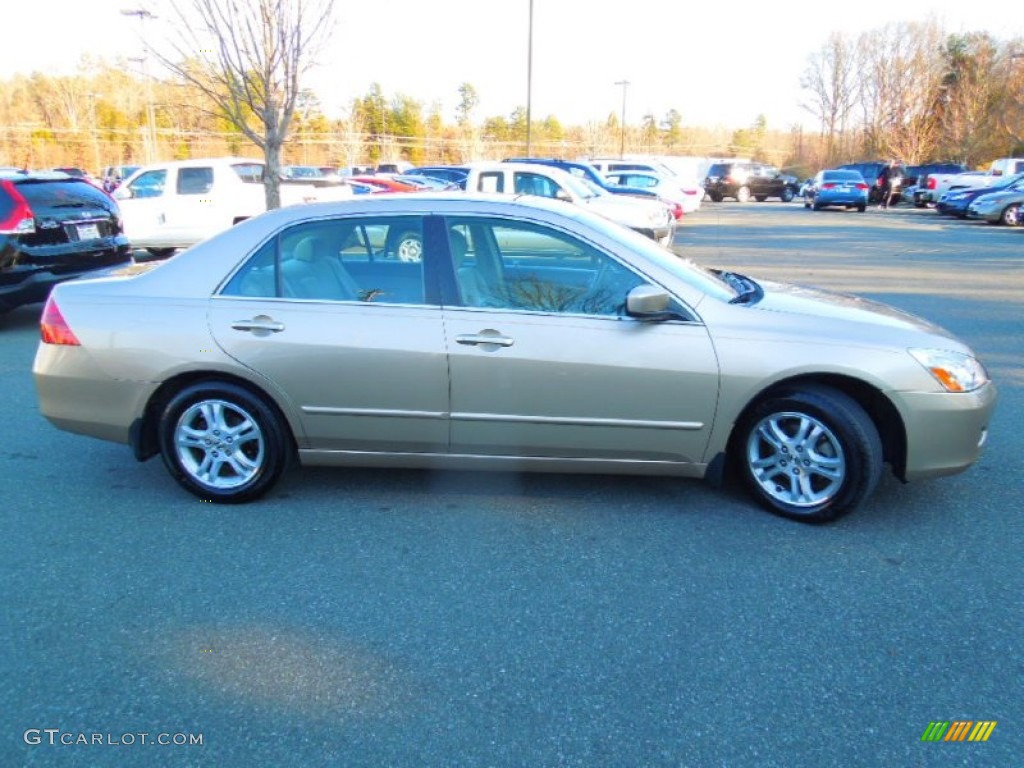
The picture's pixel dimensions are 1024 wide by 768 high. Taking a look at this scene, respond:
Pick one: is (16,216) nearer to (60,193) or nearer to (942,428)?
(60,193)

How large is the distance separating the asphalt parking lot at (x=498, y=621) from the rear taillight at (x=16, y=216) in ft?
13.9

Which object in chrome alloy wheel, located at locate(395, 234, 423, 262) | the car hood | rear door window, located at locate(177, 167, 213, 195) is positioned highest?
rear door window, located at locate(177, 167, 213, 195)

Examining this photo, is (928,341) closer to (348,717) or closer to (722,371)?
(722,371)

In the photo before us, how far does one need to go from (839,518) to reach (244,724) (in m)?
2.81

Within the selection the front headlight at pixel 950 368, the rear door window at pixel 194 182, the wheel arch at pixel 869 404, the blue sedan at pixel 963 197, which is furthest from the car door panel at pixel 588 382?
the blue sedan at pixel 963 197

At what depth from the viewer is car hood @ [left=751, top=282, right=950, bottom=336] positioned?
145 inches

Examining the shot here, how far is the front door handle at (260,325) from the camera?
371 cm

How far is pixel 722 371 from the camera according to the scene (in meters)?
3.52

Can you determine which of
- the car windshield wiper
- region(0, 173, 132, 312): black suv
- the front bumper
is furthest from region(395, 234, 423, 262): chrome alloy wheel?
region(0, 173, 132, 312): black suv

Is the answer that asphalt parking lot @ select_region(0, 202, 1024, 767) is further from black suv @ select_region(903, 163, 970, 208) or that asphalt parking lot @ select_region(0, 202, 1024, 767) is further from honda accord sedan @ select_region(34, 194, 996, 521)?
black suv @ select_region(903, 163, 970, 208)

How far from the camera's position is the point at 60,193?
26.7ft

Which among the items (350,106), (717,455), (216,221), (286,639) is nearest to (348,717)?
(286,639)

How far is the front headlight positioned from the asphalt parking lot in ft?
2.29

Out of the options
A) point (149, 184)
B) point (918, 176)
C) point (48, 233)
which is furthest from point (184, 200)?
point (918, 176)
